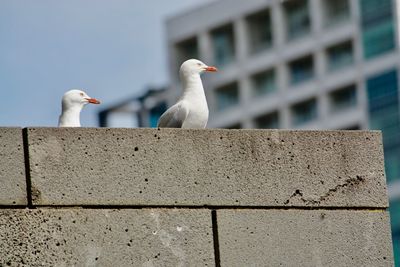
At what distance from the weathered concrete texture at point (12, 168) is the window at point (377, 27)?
296ft

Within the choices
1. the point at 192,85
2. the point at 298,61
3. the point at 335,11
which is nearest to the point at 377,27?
the point at 335,11

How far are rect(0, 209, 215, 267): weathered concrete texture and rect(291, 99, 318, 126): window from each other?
9285 centimetres

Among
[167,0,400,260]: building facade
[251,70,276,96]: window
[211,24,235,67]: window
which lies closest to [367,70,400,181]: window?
[167,0,400,260]: building facade

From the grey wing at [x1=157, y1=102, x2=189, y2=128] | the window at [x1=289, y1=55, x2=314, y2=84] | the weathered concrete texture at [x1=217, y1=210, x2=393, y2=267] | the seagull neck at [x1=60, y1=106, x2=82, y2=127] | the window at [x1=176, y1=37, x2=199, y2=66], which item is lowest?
the weathered concrete texture at [x1=217, y1=210, x2=393, y2=267]

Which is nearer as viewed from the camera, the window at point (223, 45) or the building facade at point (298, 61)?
the building facade at point (298, 61)

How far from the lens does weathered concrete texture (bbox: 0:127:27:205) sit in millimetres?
14016

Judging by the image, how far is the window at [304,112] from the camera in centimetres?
10769

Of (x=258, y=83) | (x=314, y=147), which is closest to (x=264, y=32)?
(x=258, y=83)

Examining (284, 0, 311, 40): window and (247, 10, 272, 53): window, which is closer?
(284, 0, 311, 40): window

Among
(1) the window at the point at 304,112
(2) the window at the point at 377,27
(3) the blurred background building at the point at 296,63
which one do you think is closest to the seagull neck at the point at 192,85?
(3) the blurred background building at the point at 296,63

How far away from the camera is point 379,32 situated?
348 feet

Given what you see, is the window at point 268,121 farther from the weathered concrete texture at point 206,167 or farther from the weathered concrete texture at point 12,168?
the weathered concrete texture at point 12,168

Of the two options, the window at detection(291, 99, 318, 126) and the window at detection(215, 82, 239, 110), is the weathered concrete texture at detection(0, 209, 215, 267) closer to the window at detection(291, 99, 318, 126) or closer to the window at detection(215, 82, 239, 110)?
the window at detection(291, 99, 318, 126)

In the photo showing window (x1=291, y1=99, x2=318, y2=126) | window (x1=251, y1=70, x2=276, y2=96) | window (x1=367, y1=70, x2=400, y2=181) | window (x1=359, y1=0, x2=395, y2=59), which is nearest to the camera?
window (x1=367, y1=70, x2=400, y2=181)
